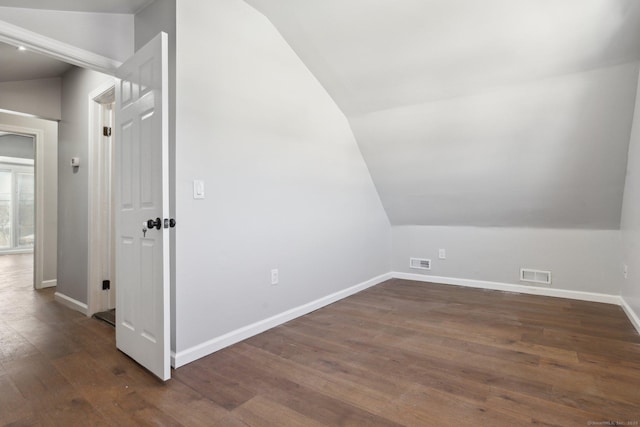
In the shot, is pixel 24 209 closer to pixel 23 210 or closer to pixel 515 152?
pixel 23 210

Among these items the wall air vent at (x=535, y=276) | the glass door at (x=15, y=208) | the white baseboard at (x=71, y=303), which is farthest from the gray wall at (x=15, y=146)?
the wall air vent at (x=535, y=276)

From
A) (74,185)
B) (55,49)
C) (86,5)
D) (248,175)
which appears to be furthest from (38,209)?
(248,175)

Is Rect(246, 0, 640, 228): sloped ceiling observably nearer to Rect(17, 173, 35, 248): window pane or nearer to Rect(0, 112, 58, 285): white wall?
Rect(0, 112, 58, 285): white wall

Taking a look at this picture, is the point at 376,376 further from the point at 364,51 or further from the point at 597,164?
the point at 597,164

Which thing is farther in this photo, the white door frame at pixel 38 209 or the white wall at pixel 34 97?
the white door frame at pixel 38 209

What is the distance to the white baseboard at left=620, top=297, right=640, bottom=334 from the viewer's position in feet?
8.53

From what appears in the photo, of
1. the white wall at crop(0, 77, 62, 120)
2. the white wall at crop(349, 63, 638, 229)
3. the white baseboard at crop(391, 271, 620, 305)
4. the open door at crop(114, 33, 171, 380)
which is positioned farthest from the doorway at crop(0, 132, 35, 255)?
the white baseboard at crop(391, 271, 620, 305)

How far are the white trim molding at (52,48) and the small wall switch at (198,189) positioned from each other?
1040mm

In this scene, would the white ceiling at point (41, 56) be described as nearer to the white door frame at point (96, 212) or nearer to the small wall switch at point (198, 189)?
the white door frame at point (96, 212)

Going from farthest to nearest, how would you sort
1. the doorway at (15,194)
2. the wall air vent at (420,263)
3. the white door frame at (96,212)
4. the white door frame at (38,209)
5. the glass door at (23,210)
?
the glass door at (23,210), the doorway at (15,194), the wall air vent at (420,263), the white door frame at (38,209), the white door frame at (96,212)

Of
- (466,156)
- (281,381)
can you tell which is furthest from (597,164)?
(281,381)

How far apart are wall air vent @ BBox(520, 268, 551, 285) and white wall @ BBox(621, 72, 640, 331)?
65 cm

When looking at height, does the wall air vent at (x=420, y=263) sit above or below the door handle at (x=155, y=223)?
below

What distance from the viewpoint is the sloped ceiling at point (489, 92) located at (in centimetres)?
229
